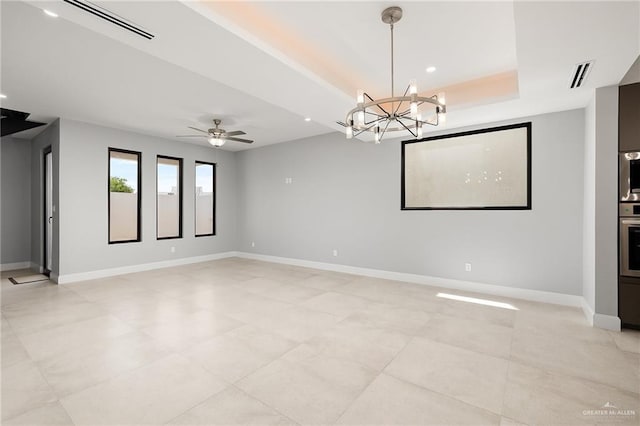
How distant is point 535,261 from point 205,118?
19.7 ft

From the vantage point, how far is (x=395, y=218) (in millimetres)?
5738

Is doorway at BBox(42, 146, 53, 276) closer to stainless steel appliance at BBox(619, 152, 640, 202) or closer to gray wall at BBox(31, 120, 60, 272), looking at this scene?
gray wall at BBox(31, 120, 60, 272)

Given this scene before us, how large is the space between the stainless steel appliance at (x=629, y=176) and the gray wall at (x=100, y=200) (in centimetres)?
794

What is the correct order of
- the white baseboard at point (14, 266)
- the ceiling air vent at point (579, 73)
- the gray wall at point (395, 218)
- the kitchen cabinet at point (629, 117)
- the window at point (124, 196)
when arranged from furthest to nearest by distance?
1. the white baseboard at point (14, 266)
2. the window at point (124, 196)
3. the gray wall at point (395, 218)
4. the kitchen cabinet at point (629, 117)
5. the ceiling air vent at point (579, 73)

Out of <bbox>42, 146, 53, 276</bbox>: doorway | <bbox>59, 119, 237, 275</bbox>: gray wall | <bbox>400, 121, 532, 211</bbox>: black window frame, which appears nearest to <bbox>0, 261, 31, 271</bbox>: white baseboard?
<bbox>42, 146, 53, 276</bbox>: doorway

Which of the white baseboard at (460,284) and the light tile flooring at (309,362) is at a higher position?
the white baseboard at (460,284)

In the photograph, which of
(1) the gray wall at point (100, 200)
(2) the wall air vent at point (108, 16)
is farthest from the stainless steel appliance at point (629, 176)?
(1) the gray wall at point (100, 200)

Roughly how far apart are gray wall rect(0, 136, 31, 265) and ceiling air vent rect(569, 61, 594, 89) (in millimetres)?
10330

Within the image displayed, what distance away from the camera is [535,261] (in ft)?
14.5

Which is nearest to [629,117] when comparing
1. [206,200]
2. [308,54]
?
[308,54]

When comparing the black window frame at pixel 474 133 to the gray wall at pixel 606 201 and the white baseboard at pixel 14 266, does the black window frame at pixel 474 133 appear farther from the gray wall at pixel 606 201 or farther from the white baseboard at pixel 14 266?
the white baseboard at pixel 14 266

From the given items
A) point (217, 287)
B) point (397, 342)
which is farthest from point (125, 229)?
point (397, 342)

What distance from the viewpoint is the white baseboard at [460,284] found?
4.26 meters

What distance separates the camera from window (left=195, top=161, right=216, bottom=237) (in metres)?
8.12
